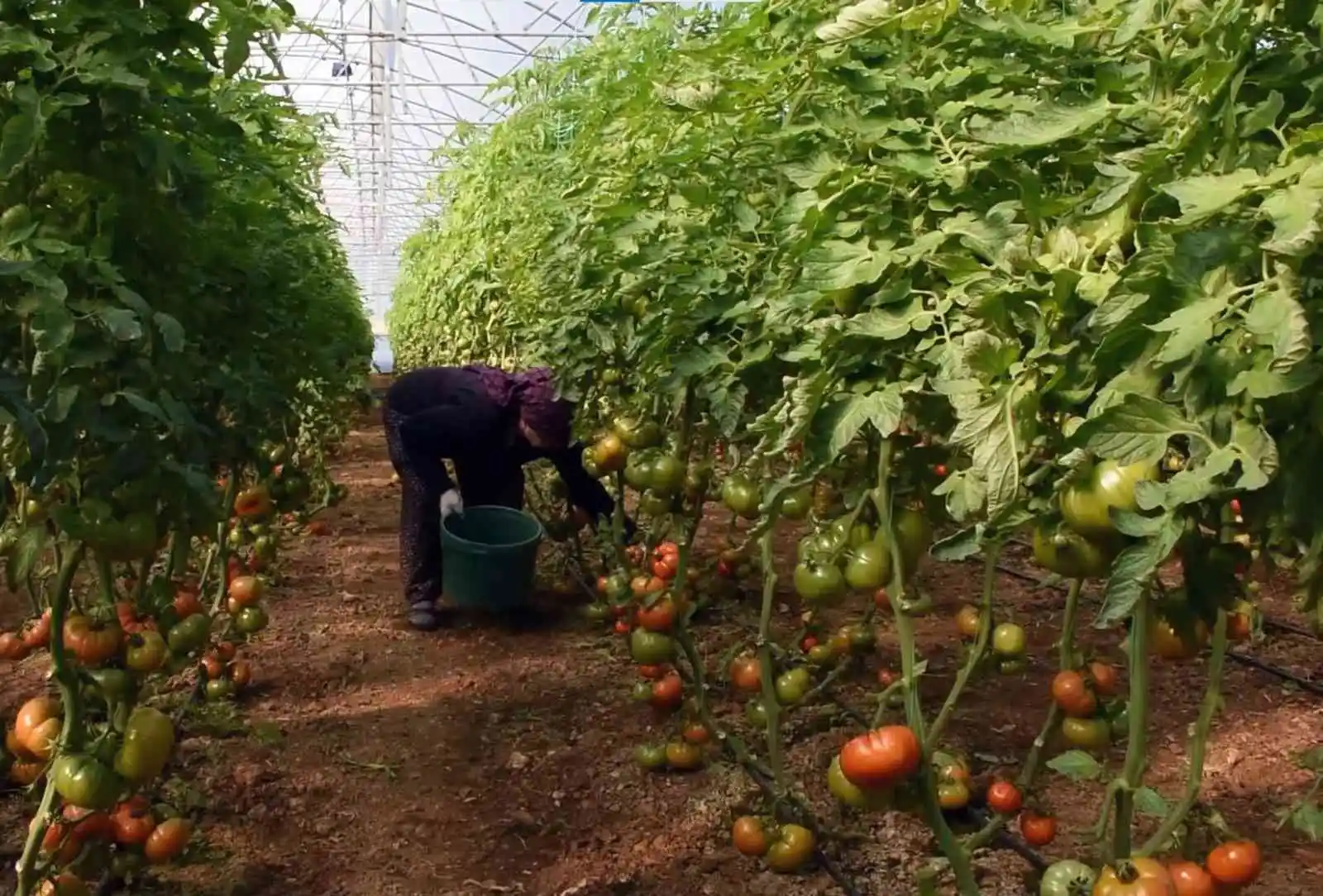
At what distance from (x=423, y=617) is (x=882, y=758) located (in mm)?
2748

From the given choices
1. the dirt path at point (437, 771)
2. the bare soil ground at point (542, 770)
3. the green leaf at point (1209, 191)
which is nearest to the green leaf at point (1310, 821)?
the green leaf at point (1209, 191)

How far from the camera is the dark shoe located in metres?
3.92

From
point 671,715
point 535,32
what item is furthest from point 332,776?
point 535,32

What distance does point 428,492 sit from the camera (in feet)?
12.6

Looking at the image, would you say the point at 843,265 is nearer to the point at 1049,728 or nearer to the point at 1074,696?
the point at 1074,696

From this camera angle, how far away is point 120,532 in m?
1.54

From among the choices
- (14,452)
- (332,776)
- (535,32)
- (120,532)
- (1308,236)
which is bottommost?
(332,776)

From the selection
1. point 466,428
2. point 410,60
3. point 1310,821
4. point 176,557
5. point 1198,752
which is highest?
point 410,60

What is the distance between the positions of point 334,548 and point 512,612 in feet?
5.19

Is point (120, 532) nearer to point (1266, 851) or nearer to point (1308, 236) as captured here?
point (1308, 236)

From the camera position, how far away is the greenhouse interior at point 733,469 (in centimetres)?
109

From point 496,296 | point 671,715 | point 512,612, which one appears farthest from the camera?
point 496,296

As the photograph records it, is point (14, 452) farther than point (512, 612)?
No

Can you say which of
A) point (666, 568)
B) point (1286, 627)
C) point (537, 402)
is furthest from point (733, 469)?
point (1286, 627)
